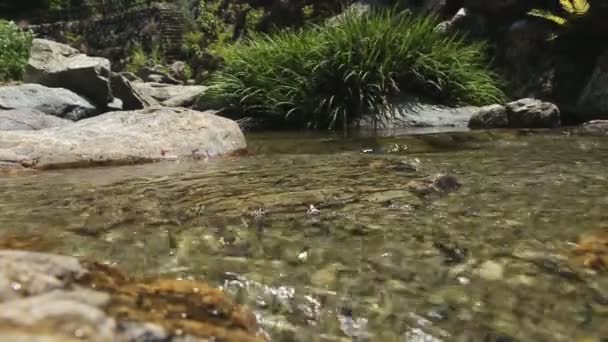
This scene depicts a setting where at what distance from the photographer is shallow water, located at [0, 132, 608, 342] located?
5.51 ft

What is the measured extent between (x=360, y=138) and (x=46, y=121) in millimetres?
3227

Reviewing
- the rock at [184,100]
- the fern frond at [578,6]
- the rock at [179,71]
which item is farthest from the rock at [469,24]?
the rock at [179,71]

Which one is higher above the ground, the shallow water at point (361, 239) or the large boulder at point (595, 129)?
the large boulder at point (595, 129)

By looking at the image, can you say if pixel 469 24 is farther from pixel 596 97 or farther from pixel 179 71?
pixel 179 71

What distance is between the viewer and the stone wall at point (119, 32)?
62.0 ft

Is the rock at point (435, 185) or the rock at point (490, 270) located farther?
the rock at point (435, 185)

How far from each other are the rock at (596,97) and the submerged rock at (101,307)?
696 cm

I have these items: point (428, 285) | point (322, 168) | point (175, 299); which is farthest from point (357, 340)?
point (322, 168)

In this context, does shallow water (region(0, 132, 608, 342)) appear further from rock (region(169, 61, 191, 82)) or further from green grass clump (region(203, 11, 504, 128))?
rock (region(169, 61, 191, 82))

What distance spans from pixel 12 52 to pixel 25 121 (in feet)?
19.6

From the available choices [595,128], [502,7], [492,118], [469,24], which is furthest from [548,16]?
[595,128]

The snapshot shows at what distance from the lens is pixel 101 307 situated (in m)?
1.45

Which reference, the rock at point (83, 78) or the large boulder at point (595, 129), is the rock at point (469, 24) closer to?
the large boulder at point (595, 129)

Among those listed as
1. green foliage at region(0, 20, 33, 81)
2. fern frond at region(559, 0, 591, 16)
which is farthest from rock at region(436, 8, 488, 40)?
green foliage at region(0, 20, 33, 81)
